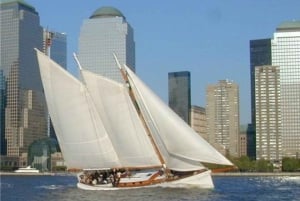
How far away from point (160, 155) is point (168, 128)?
4.49 metres

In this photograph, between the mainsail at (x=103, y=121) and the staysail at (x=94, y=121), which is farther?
the staysail at (x=94, y=121)

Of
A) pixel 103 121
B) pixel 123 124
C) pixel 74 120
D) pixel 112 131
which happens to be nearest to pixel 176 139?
pixel 123 124

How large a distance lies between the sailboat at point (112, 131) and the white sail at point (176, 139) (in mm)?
121

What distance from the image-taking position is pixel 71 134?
73.4 m

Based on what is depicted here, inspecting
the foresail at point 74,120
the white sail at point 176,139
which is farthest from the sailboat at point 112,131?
the white sail at point 176,139

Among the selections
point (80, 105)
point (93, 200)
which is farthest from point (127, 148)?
point (93, 200)

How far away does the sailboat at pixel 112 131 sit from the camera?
236 feet

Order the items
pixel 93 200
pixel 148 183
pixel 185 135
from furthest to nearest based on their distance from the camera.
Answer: pixel 148 183 < pixel 185 135 < pixel 93 200

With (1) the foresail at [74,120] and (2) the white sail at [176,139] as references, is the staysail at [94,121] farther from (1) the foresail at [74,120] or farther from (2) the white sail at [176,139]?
(2) the white sail at [176,139]

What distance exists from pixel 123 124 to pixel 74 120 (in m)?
5.24

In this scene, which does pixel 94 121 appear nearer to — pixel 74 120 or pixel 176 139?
pixel 74 120

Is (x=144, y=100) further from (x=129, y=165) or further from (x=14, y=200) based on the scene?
(x=14, y=200)

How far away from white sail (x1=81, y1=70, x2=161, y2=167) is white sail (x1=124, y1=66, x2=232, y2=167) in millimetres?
2098

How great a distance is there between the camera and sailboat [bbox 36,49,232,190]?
7206 cm
